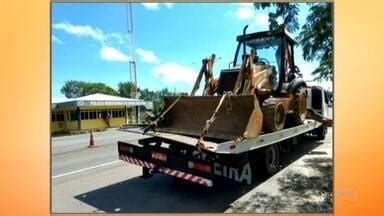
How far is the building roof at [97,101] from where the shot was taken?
3.08m

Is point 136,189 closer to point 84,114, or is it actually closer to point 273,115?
point 84,114

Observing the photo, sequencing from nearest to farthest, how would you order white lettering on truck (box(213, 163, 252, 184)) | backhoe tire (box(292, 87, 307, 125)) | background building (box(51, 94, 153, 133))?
white lettering on truck (box(213, 163, 252, 184)) < background building (box(51, 94, 153, 133)) < backhoe tire (box(292, 87, 307, 125))

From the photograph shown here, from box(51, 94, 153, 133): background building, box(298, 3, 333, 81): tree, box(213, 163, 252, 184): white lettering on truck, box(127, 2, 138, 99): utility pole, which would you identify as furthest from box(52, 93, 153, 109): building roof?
box(298, 3, 333, 81): tree

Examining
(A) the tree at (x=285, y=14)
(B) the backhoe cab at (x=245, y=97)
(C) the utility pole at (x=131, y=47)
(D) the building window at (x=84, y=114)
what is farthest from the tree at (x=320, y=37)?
(D) the building window at (x=84, y=114)

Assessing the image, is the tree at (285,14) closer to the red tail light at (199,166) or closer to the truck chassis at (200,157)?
the truck chassis at (200,157)

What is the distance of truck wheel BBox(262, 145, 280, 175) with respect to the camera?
3.64 meters

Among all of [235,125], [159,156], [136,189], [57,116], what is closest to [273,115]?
[235,125]

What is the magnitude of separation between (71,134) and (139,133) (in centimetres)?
66

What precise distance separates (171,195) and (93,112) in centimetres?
112

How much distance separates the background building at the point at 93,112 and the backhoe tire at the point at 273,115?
125cm

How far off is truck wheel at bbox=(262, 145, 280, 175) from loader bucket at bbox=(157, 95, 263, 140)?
0.51 metres

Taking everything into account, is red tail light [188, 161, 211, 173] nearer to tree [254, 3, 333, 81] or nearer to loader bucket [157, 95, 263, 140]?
loader bucket [157, 95, 263, 140]
